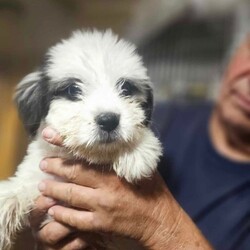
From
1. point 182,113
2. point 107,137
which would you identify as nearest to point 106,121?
point 107,137

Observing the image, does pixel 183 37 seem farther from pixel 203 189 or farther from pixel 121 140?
pixel 121 140

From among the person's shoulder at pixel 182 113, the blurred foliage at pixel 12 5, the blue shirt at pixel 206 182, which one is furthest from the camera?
the blurred foliage at pixel 12 5

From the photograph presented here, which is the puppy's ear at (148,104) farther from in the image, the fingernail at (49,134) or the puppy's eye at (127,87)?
the fingernail at (49,134)

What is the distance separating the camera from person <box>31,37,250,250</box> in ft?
2.64

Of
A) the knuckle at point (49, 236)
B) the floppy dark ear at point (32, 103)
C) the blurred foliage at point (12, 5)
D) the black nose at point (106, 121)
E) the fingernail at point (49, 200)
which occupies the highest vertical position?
the blurred foliage at point (12, 5)

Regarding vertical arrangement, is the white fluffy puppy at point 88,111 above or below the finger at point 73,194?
above

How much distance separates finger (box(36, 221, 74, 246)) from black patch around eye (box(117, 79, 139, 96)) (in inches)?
9.5

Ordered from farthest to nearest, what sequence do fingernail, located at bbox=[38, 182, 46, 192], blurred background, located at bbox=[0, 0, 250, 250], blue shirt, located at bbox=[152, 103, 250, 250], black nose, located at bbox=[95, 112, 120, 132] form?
1. blurred background, located at bbox=[0, 0, 250, 250]
2. blue shirt, located at bbox=[152, 103, 250, 250]
3. fingernail, located at bbox=[38, 182, 46, 192]
4. black nose, located at bbox=[95, 112, 120, 132]

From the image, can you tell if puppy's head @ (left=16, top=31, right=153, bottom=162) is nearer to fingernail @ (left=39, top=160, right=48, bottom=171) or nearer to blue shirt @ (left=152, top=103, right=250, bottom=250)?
fingernail @ (left=39, top=160, right=48, bottom=171)

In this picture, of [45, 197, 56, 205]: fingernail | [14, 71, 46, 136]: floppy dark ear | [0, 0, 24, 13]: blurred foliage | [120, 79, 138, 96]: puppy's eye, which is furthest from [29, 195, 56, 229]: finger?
[0, 0, 24, 13]: blurred foliage

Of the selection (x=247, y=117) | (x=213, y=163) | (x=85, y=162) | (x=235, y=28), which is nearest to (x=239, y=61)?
(x=247, y=117)

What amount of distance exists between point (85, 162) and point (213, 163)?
556 mm

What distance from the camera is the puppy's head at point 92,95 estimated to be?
2.36 feet

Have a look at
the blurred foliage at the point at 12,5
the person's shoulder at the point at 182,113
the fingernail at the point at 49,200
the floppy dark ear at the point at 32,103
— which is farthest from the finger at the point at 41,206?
the blurred foliage at the point at 12,5
